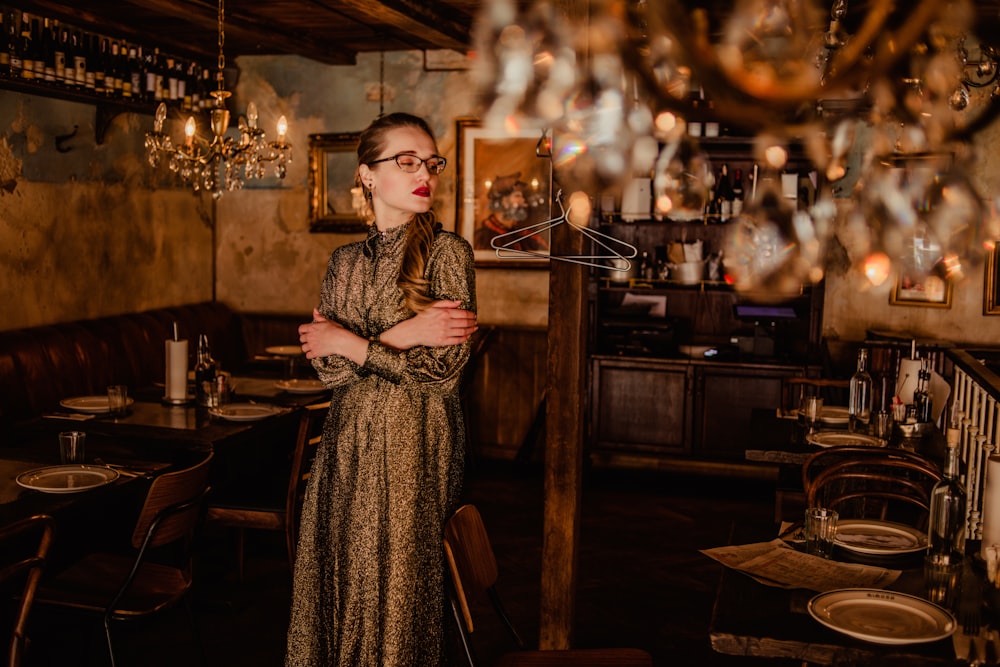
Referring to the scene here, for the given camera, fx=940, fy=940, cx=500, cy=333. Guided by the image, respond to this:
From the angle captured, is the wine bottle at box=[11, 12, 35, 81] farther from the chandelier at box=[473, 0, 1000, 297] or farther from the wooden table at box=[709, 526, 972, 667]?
the wooden table at box=[709, 526, 972, 667]

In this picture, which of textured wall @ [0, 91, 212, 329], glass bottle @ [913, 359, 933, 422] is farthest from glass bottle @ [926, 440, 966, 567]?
textured wall @ [0, 91, 212, 329]

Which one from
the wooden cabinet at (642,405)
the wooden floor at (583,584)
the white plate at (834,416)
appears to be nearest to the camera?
the wooden floor at (583,584)

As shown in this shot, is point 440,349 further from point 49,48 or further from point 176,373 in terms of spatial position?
point 49,48

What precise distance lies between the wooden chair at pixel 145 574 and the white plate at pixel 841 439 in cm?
239

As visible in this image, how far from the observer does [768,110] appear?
955mm

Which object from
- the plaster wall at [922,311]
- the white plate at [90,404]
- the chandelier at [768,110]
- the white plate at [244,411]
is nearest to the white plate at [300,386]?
the white plate at [244,411]

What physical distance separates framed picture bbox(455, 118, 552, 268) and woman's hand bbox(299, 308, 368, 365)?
405cm

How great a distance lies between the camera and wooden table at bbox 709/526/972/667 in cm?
183

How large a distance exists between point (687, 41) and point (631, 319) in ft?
18.1

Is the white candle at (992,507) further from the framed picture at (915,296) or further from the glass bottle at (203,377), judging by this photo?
the framed picture at (915,296)

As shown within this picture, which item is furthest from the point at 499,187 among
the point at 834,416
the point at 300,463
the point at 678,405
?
the point at 300,463

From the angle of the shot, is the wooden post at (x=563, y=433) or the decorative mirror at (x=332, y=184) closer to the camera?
the wooden post at (x=563, y=433)

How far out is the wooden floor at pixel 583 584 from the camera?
11.8 ft

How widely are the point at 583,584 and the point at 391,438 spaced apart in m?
2.30
